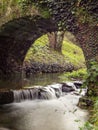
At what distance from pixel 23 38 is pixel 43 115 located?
5.87m

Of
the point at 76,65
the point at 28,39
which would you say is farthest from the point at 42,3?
the point at 76,65

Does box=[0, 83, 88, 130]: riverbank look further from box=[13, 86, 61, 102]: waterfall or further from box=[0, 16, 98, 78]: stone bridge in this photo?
box=[0, 16, 98, 78]: stone bridge

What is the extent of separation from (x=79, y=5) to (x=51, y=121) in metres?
3.17

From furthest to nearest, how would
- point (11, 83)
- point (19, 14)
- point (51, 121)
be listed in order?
point (11, 83) → point (19, 14) → point (51, 121)

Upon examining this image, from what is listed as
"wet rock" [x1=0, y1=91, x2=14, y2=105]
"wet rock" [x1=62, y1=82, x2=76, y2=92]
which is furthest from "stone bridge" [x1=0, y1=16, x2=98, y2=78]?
"wet rock" [x1=62, y1=82, x2=76, y2=92]

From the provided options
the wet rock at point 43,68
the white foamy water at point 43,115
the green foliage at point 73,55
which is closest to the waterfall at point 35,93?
the white foamy water at point 43,115

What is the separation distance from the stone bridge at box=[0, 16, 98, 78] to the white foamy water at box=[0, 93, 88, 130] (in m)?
1.70

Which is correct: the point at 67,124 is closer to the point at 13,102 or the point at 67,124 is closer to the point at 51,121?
the point at 51,121

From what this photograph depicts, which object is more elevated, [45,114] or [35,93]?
[35,93]

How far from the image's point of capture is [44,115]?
9.62m

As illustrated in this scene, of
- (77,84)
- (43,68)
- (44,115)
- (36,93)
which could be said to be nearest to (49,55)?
(43,68)

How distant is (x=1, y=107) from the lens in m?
11.0

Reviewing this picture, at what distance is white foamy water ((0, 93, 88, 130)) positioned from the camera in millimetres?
8305

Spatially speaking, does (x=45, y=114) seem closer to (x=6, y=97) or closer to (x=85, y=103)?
(x=85, y=103)
